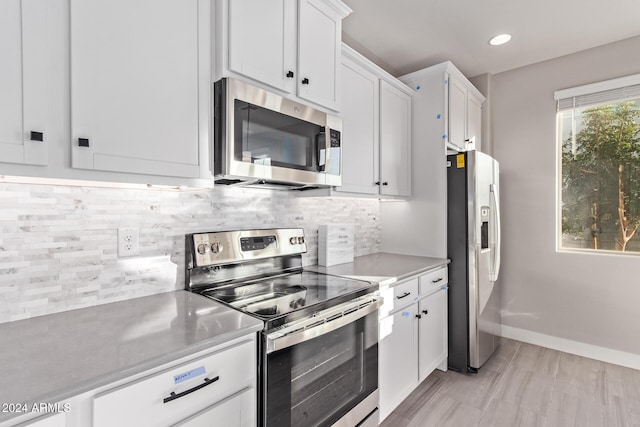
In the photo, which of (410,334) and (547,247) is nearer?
(410,334)

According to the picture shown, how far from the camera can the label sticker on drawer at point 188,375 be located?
0.92 m

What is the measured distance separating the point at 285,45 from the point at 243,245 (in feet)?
3.43

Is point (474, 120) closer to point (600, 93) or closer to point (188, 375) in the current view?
point (600, 93)

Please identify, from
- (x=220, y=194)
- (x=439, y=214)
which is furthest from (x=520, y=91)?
(x=220, y=194)

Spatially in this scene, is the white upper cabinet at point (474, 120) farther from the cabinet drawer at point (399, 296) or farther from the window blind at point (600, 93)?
the cabinet drawer at point (399, 296)

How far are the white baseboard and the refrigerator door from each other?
1.72 ft

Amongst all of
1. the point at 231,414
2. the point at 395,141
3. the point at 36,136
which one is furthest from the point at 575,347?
the point at 36,136

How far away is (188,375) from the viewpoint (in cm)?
94

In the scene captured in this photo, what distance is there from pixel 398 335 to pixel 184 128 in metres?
1.66

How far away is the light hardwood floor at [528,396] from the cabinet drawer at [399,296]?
71cm

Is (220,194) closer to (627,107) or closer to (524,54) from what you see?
(524,54)

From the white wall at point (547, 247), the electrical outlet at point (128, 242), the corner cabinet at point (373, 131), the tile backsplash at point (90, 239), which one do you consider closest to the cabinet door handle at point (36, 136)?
the tile backsplash at point (90, 239)

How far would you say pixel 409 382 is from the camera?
2102 mm

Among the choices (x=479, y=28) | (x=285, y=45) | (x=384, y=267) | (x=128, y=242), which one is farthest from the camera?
(x=479, y=28)
